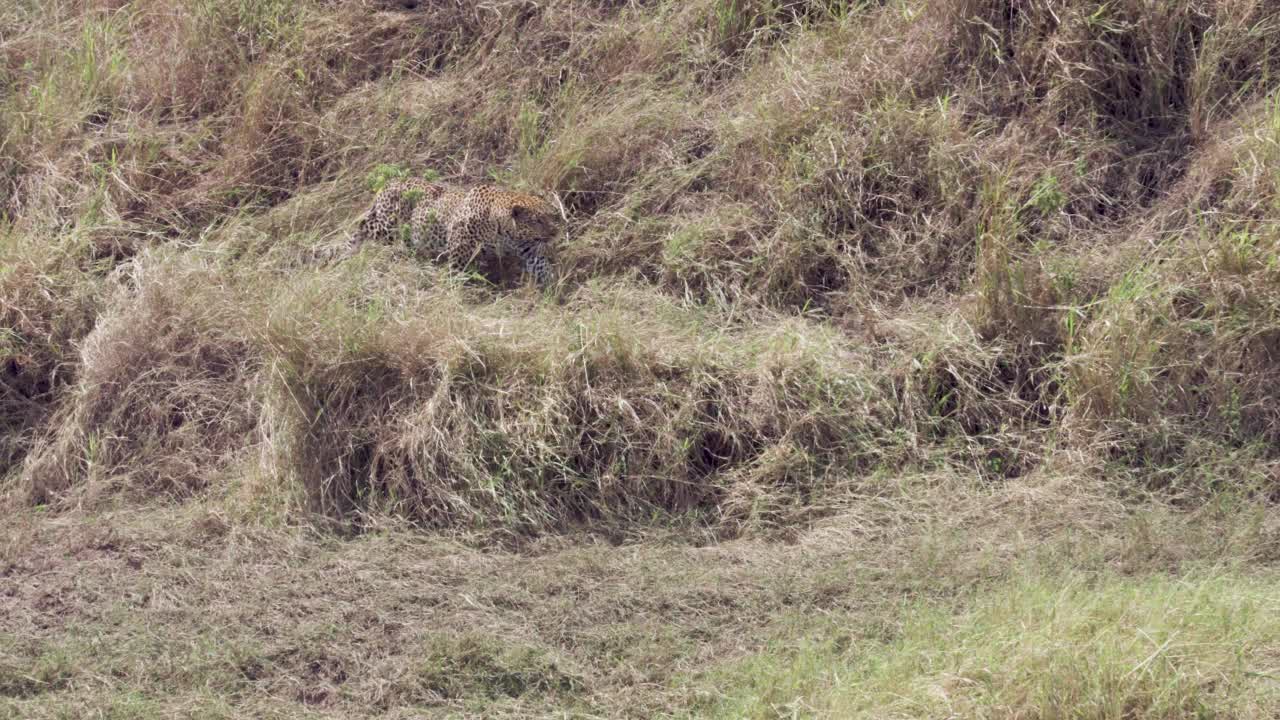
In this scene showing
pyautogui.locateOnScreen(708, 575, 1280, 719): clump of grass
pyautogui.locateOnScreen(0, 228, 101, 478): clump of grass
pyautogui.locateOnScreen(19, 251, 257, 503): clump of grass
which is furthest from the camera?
pyautogui.locateOnScreen(0, 228, 101, 478): clump of grass

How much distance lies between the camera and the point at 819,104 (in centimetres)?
678

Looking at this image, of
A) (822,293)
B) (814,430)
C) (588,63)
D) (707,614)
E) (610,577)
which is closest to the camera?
(707,614)

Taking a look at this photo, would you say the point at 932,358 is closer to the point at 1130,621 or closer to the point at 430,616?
the point at 1130,621

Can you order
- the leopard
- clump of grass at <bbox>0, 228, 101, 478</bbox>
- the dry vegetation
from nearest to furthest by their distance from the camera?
the dry vegetation < clump of grass at <bbox>0, 228, 101, 478</bbox> < the leopard

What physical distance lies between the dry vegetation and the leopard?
138 millimetres

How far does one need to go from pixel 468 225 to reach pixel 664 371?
1.57 meters

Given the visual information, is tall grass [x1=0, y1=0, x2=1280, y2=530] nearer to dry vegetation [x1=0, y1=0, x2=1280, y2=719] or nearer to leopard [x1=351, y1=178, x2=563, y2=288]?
dry vegetation [x1=0, y1=0, x2=1280, y2=719]

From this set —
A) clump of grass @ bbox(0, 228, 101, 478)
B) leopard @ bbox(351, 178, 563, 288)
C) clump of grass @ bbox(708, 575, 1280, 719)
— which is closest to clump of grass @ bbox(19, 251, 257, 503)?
clump of grass @ bbox(0, 228, 101, 478)

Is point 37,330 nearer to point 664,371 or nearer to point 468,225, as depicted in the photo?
point 468,225

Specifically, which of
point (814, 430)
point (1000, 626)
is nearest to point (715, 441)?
point (814, 430)

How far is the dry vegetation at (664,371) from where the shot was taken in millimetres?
4395

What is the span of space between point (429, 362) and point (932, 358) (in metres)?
2.13

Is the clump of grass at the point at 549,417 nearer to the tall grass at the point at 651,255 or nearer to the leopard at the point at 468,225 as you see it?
the tall grass at the point at 651,255

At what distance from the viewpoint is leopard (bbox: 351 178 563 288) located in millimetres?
6688
